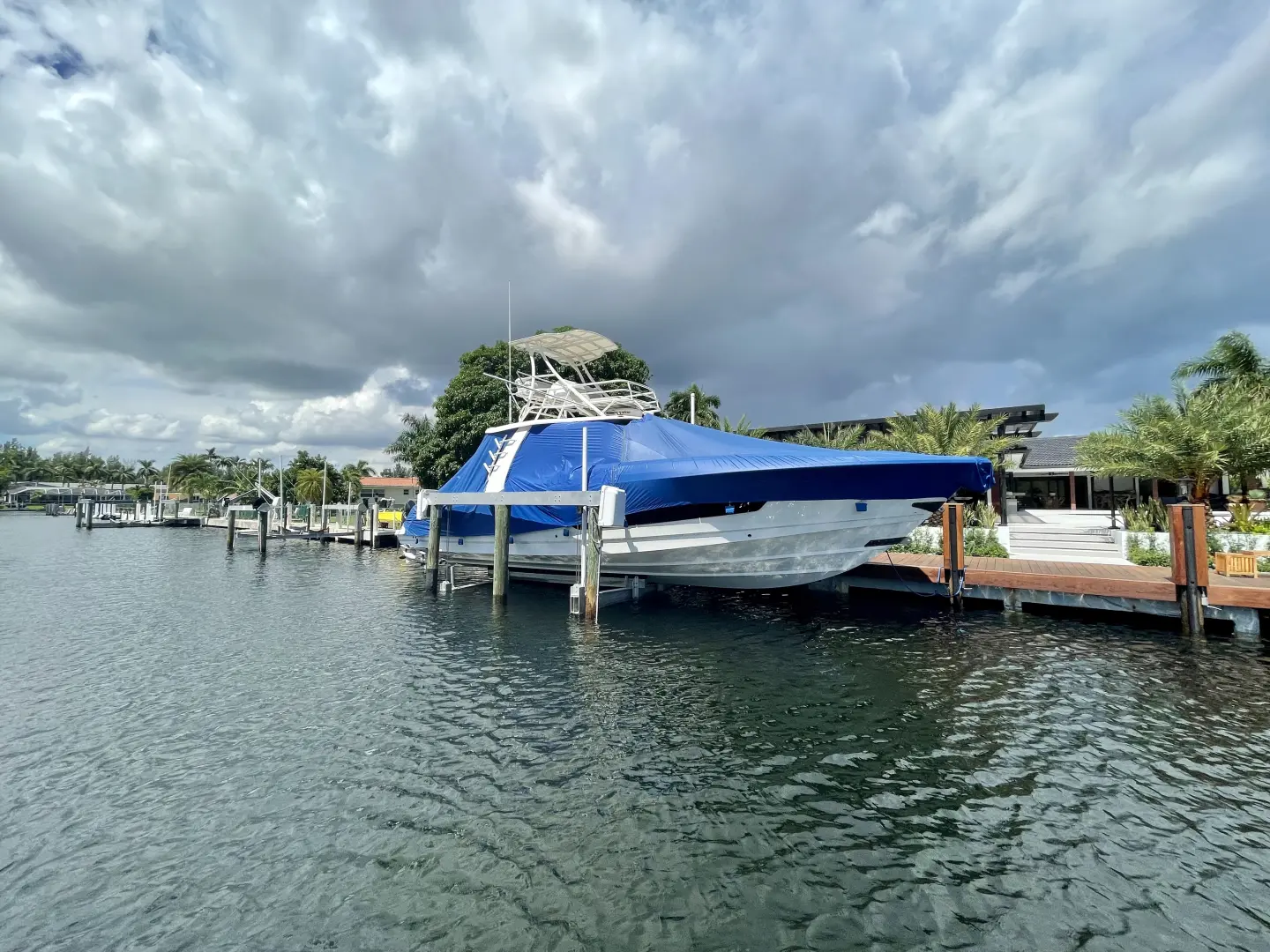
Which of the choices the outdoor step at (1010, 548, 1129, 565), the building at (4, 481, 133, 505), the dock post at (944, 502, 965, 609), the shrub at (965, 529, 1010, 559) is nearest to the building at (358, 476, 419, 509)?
the shrub at (965, 529, 1010, 559)

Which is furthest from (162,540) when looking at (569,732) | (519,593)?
(569,732)

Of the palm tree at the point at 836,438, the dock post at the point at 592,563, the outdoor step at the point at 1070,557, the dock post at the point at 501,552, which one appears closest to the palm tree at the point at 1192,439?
the outdoor step at the point at 1070,557

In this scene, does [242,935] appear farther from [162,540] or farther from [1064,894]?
[162,540]

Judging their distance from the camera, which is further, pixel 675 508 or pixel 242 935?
pixel 675 508

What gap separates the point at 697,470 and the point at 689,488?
507 millimetres

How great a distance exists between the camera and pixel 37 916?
401cm

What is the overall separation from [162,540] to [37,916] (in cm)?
4642

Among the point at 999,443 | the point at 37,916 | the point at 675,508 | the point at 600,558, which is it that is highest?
the point at 999,443

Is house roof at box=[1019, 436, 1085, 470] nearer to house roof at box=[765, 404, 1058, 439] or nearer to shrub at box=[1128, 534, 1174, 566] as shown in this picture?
house roof at box=[765, 404, 1058, 439]

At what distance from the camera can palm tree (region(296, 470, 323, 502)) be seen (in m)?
61.8

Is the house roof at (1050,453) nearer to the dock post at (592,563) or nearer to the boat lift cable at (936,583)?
the boat lift cable at (936,583)

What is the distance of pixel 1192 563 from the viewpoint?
11172 millimetres

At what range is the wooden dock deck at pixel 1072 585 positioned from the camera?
1095cm

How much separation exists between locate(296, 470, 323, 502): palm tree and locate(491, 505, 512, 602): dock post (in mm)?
54239
